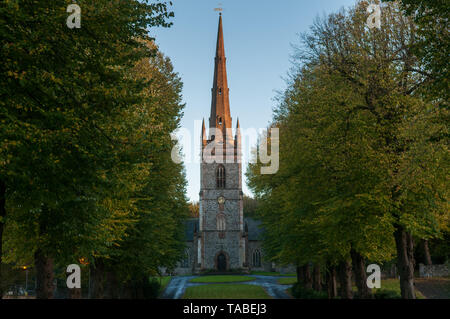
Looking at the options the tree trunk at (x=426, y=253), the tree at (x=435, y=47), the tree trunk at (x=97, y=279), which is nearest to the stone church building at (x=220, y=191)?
the tree trunk at (x=426, y=253)

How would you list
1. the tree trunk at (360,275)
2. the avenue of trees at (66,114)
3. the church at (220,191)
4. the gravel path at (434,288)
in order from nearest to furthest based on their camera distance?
the avenue of trees at (66,114) < the tree trunk at (360,275) < the gravel path at (434,288) < the church at (220,191)

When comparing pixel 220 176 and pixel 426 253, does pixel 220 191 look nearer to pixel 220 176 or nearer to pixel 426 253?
pixel 220 176

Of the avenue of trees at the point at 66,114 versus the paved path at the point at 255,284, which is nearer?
the avenue of trees at the point at 66,114

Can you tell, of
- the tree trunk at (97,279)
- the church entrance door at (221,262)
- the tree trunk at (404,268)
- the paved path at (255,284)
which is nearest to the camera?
the tree trunk at (404,268)

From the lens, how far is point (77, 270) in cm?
1770

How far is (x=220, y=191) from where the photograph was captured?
2945 inches

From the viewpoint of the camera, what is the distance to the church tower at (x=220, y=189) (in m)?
72.6

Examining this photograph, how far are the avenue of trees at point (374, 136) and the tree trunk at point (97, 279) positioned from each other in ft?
33.1

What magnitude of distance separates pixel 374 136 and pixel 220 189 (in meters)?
58.7

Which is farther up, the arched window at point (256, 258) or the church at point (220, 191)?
the church at point (220, 191)

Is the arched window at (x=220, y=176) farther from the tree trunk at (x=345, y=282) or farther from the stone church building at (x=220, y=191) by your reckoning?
the tree trunk at (x=345, y=282)

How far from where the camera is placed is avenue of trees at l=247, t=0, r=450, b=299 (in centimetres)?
1402
